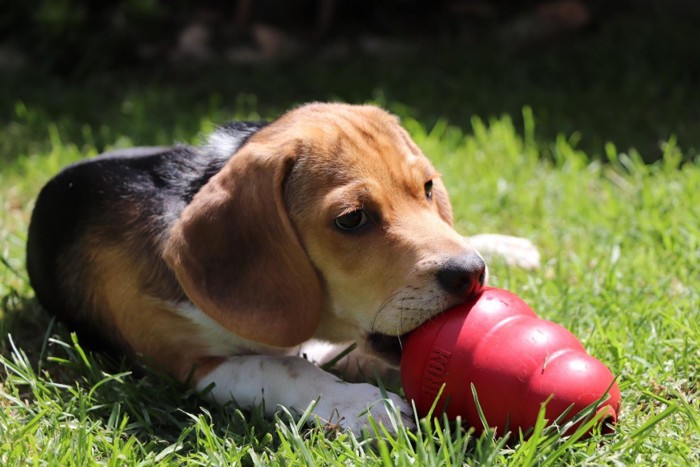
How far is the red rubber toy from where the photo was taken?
324 centimetres

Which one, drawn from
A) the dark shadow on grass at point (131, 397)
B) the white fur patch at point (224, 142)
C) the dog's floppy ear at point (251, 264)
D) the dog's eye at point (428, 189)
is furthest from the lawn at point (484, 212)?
the white fur patch at point (224, 142)

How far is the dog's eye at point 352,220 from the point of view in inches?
145

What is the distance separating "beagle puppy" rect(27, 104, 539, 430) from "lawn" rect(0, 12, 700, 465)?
17cm

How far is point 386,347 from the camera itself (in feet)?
12.5

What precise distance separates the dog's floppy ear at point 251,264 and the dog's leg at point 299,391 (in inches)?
6.3

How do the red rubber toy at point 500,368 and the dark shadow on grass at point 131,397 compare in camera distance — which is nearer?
the red rubber toy at point 500,368

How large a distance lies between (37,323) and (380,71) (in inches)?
206

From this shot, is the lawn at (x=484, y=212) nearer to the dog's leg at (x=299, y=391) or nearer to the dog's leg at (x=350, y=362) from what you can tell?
the dog's leg at (x=299, y=391)

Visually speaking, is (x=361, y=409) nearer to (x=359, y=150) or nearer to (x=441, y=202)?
(x=359, y=150)

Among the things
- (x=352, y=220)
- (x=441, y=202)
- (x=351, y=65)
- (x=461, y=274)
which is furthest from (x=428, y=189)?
(x=351, y=65)

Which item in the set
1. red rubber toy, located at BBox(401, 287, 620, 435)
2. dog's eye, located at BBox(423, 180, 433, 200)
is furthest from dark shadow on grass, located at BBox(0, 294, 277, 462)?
dog's eye, located at BBox(423, 180, 433, 200)

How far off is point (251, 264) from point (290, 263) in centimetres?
16

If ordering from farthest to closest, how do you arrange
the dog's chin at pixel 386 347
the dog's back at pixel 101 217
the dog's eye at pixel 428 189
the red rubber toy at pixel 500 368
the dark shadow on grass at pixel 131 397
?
the dog's back at pixel 101 217 < the dog's eye at pixel 428 189 < the dog's chin at pixel 386 347 < the dark shadow on grass at pixel 131 397 < the red rubber toy at pixel 500 368

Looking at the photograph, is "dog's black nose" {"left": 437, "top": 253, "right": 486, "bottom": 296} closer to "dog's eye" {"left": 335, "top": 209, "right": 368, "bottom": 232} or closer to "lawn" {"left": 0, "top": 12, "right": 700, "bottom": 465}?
"dog's eye" {"left": 335, "top": 209, "right": 368, "bottom": 232}
